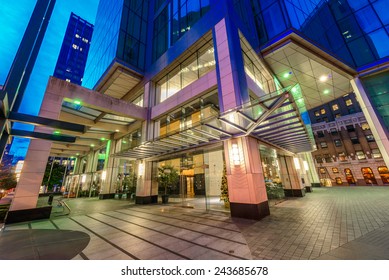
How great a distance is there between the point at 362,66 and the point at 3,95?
22349 millimetres

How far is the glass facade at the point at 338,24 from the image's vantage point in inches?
491

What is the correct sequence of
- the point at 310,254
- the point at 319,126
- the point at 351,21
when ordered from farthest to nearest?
the point at 319,126 < the point at 351,21 < the point at 310,254

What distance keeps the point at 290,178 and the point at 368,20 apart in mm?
15395

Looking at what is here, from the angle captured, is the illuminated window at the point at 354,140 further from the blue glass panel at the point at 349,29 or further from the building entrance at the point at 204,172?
the building entrance at the point at 204,172

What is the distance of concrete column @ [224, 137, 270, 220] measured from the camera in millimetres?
7785

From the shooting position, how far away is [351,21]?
13875mm

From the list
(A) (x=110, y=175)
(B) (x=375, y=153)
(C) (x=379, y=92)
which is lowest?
(A) (x=110, y=175)

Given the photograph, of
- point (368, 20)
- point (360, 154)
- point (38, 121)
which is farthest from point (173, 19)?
point (360, 154)

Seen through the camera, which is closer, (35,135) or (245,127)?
(35,135)

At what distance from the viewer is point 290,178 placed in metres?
15.6

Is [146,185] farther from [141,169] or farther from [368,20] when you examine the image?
[368,20]

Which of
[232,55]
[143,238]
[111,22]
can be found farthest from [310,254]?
[111,22]

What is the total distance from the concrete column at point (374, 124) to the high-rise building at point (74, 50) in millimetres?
104481
